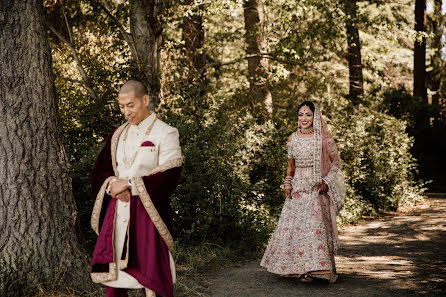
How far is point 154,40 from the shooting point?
10.4 metres

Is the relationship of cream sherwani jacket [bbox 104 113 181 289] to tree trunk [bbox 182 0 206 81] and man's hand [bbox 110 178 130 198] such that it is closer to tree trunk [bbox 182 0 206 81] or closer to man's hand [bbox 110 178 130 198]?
man's hand [bbox 110 178 130 198]

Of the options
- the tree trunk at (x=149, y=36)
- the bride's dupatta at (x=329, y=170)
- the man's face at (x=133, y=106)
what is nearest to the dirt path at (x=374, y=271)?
the bride's dupatta at (x=329, y=170)

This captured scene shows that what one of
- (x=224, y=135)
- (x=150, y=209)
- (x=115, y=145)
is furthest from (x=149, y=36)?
(x=150, y=209)

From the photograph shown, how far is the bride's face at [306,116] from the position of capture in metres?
6.64

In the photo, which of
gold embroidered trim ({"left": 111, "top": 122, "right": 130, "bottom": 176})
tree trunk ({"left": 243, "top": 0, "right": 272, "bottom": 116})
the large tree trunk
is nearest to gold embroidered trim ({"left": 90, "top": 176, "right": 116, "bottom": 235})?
gold embroidered trim ({"left": 111, "top": 122, "right": 130, "bottom": 176})

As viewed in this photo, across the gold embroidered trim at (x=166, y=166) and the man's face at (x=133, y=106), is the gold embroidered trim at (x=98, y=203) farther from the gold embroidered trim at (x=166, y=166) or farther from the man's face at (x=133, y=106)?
the man's face at (x=133, y=106)

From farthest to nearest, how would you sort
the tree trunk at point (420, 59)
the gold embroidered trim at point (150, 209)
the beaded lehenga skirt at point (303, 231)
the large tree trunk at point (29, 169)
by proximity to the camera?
the tree trunk at point (420, 59)
the beaded lehenga skirt at point (303, 231)
the large tree trunk at point (29, 169)
the gold embroidered trim at point (150, 209)

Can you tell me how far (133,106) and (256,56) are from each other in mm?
10067

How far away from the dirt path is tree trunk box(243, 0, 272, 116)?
4.61 m

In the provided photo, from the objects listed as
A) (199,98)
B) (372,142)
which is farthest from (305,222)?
(372,142)

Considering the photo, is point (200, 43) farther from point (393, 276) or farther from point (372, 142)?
point (393, 276)

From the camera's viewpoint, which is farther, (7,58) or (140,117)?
(7,58)

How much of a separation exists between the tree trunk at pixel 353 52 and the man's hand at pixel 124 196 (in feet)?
29.6

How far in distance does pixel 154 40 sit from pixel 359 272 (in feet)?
19.3
